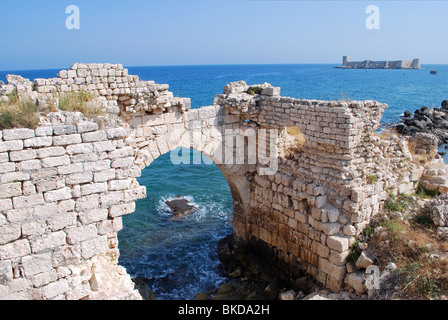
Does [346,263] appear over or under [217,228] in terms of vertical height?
over

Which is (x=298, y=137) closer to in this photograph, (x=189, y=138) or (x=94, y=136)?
(x=189, y=138)

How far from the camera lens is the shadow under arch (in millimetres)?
9047

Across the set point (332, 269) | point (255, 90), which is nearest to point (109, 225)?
point (332, 269)

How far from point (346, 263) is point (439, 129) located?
62.0ft

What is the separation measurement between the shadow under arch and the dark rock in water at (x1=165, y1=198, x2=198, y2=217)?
0.26 metres

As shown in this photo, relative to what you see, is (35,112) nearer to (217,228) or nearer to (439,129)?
(217,228)

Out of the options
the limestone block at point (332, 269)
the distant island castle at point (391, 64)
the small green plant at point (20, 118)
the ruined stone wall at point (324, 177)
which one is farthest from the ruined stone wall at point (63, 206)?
the distant island castle at point (391, 64)

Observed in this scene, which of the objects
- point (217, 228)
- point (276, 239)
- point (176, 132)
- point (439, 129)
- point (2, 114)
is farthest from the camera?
point (439, 129)

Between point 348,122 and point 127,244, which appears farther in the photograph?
point 127,244

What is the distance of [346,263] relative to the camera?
6801 mm

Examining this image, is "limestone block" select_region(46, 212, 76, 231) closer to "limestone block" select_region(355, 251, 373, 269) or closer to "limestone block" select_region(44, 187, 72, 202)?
"limestone block" select_region(44, 187, 72, 202)

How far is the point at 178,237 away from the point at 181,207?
2589mm

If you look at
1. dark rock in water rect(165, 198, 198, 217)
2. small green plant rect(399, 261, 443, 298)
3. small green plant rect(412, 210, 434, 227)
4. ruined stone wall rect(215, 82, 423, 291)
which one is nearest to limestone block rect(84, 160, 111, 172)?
ruined stone wall rect(215, 82, 423, 291)

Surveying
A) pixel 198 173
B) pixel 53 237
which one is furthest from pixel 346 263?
pixel 198 173
